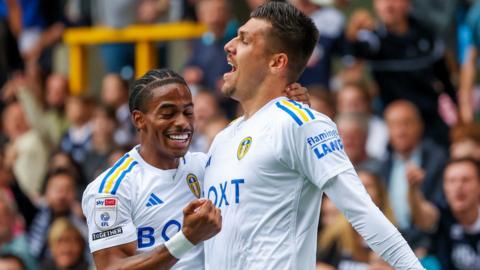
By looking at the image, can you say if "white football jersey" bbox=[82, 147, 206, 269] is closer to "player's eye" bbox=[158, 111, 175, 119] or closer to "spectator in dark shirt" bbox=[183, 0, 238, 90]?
"player's eye" bbox=[158, 111, 175, 119]

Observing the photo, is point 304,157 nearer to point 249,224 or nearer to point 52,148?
point 249,224

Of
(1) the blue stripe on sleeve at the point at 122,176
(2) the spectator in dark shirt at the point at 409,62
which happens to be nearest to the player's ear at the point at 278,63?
(1) the blue stripe on sleeve at the point at 122,176

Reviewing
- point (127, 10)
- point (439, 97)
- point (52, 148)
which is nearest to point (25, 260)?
point (52, 148)

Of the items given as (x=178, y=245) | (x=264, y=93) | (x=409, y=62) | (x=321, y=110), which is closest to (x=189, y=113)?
(x=264, y=93)

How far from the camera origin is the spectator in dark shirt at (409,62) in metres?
9.20

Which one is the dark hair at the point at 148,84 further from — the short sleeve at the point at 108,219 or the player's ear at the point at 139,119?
the short sleeve at the point at 108,219

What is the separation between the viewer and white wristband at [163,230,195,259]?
4.98 m

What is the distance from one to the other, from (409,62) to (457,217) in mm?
1584

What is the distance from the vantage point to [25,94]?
11961mm

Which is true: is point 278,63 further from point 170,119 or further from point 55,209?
point 55,209

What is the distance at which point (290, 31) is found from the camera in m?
5.22

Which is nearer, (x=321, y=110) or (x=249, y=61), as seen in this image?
(x=249, y=61)

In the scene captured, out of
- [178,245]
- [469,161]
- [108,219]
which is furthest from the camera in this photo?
[469,161]

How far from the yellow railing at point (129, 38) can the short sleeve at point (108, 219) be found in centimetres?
563
